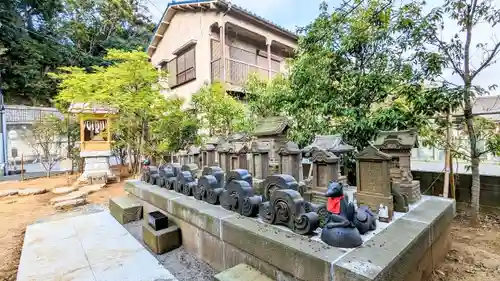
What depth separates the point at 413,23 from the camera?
3.74 m

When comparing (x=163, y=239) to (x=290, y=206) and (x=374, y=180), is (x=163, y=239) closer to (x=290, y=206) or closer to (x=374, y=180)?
(x=290, y=206)

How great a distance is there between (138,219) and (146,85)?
4296 mm

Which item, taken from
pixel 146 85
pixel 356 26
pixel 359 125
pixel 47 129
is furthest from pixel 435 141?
pixel 47 129

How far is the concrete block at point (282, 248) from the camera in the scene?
1613mm

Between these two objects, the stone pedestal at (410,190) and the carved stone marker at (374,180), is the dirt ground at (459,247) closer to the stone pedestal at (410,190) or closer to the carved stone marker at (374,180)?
the stone pedestal at (410,190)

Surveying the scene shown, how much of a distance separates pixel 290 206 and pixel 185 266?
1422mm

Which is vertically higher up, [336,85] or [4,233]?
[336,85]

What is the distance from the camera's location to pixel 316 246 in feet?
5.77

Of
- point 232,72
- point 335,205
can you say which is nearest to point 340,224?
point 335,205

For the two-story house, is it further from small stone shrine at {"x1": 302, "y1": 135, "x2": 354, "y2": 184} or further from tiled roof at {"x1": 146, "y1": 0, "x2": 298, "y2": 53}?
small stone shrine at {"x1": 302, "y1": 135, "x2": 354, "y2": 184}

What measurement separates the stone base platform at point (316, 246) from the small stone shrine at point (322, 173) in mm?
651

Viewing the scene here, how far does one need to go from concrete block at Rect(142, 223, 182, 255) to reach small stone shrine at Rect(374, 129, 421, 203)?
261 centimetres

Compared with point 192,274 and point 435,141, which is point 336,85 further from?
point 192,274

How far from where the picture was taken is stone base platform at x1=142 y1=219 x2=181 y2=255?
2938 mm
